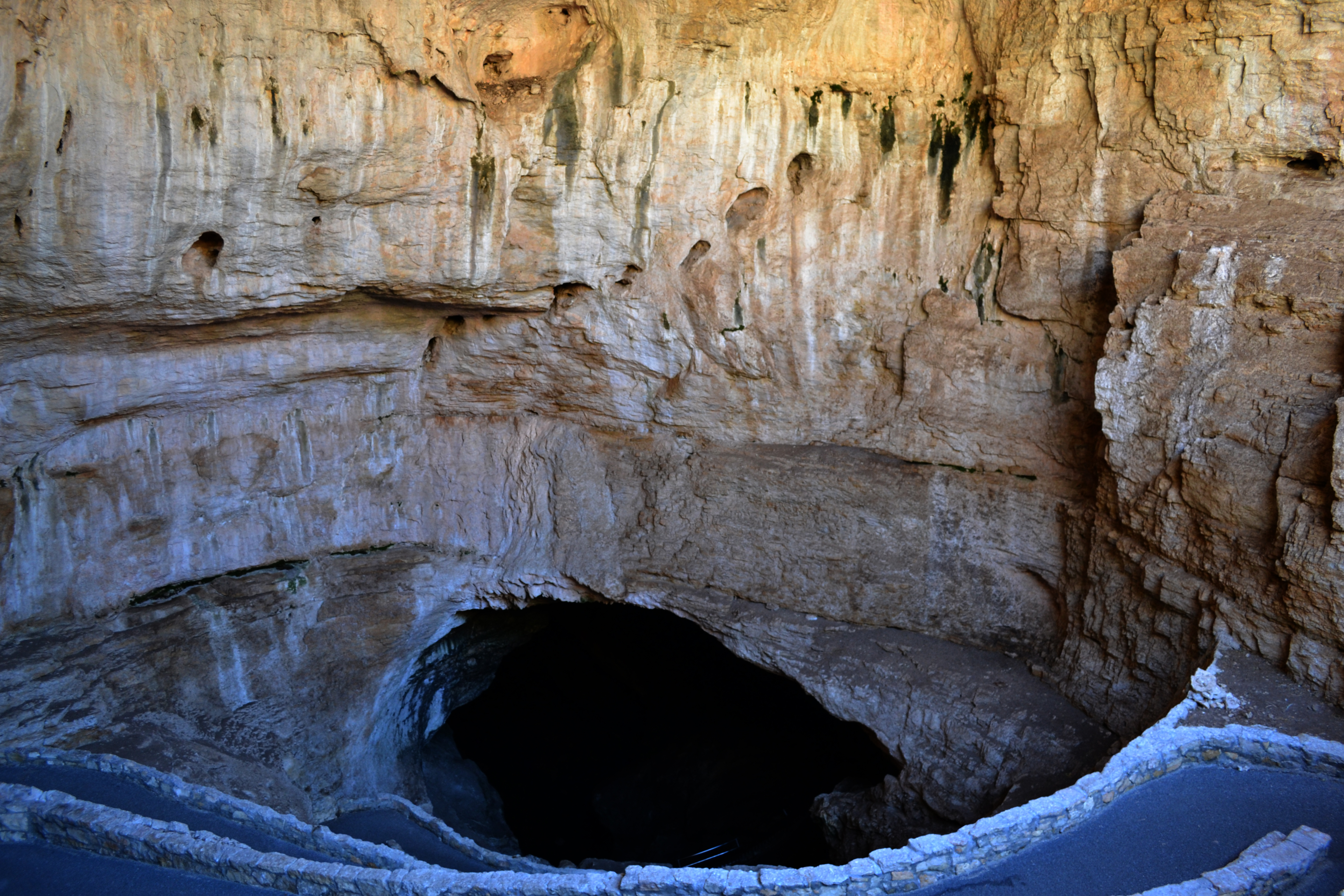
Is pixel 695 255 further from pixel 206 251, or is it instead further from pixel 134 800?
pixel 134 800

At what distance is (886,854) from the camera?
16.7 ft

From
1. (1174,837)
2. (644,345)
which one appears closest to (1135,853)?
(1174,837)

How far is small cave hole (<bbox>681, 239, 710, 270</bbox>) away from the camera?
9188mm

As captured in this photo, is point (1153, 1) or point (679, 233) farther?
point (679, 233)

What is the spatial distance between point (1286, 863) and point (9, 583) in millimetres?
9383

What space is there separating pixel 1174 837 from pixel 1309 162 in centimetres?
510

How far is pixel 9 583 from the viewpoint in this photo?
25.5 feet

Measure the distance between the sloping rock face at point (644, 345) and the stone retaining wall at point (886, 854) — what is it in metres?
0.96

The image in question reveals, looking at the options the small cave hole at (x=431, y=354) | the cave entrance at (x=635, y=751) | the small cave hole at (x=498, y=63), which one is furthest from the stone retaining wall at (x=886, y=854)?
the small cave hole at (x=498, y=63)

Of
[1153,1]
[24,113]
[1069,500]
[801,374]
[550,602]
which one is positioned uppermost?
[1153,1]

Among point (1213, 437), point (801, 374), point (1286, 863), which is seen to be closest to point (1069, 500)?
point (1213, 437)

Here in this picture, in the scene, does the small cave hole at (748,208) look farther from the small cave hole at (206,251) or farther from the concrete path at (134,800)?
the concrete path at (134,800)

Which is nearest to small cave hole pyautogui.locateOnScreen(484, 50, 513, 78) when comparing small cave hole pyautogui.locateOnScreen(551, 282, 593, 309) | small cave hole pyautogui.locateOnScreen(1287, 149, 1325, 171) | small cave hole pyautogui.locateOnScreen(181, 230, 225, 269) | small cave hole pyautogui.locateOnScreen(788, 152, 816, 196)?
small cave hole pyautogui.locateOnScreen(551, 282, 593, 309)

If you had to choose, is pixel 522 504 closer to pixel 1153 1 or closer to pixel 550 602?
pixel 550 602
